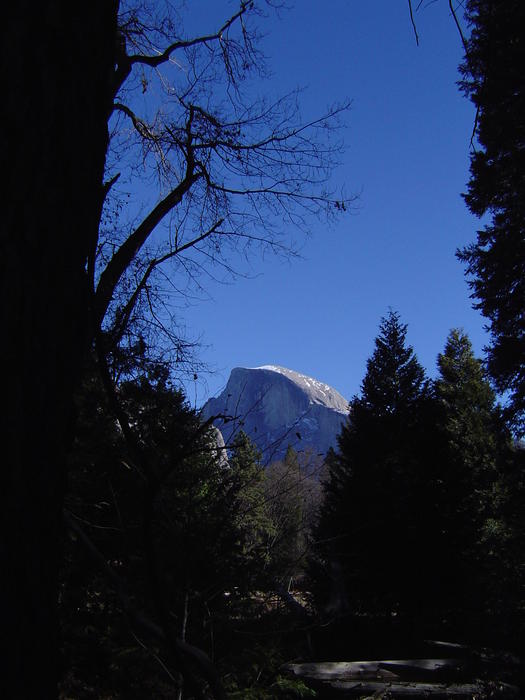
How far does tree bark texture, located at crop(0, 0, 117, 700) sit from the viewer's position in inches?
31.2

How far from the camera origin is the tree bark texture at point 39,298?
0.79 m

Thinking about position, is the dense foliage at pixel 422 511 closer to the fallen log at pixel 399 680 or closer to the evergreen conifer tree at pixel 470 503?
the evergreen conifer tree at pixel 470 503

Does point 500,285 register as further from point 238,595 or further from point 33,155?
point 33,155

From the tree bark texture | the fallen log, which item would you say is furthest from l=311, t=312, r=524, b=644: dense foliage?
the tree bark texture

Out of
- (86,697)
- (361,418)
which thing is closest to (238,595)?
(86,697)

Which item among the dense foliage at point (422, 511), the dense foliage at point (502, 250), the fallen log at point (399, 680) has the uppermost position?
the dense foliage at point (502, 250)

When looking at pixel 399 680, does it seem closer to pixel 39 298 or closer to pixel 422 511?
pixel 422 511

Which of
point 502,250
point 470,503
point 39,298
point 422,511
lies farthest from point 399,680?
point 39,298

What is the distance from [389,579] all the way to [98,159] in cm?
1473

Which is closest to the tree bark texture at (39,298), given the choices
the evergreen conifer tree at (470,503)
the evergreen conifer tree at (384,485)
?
the evergreen conifer tree at (470,503)

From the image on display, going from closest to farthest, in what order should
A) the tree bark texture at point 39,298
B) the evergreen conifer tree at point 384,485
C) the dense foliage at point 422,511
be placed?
the tree bark texture at point 39,298
the dense foliage at point 422,511
the evergreen conifer tree at point 384,485

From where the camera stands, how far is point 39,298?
85 cm

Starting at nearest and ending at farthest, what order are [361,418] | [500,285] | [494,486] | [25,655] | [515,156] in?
[25,655]
[515,156]
[500,285]
[494,486]
[361,418]

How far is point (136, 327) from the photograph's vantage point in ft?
17.1
